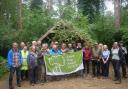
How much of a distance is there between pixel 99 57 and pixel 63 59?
5.98 ft

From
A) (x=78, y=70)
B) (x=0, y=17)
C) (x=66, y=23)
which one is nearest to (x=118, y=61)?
(x=78, y=70)

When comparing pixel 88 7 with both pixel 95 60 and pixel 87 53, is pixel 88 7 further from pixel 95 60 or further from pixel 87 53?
pixel 95 60

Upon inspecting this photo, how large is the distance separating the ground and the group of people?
0.37 meters

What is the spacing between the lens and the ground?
14.9 metres

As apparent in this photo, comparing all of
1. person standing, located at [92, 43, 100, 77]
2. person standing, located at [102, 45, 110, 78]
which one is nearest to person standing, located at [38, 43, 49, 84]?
person standing, located at [92, 43, 100, 77]

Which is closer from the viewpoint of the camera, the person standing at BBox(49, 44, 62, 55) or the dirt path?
the dirt path

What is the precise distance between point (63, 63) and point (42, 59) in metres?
1.25

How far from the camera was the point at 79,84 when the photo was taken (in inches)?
606

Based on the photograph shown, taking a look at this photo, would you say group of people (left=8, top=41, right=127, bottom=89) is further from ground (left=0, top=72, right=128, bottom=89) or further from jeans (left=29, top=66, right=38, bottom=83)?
ground (left=0, top=72, right=128, bottom=89)

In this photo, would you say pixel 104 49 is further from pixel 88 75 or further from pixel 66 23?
pixel 66 23

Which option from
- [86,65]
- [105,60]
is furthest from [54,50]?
[105,60]

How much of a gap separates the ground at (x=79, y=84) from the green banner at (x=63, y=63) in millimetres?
512

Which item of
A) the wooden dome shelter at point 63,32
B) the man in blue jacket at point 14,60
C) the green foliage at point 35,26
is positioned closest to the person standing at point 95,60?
the wooden dome shelter at point 63,32

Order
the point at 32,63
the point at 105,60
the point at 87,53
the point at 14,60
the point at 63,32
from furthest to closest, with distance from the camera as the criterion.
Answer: the point at 63,32 → the point at 87,53 → the point at 105,60 → the point at 32,63 → the point at 14,60
